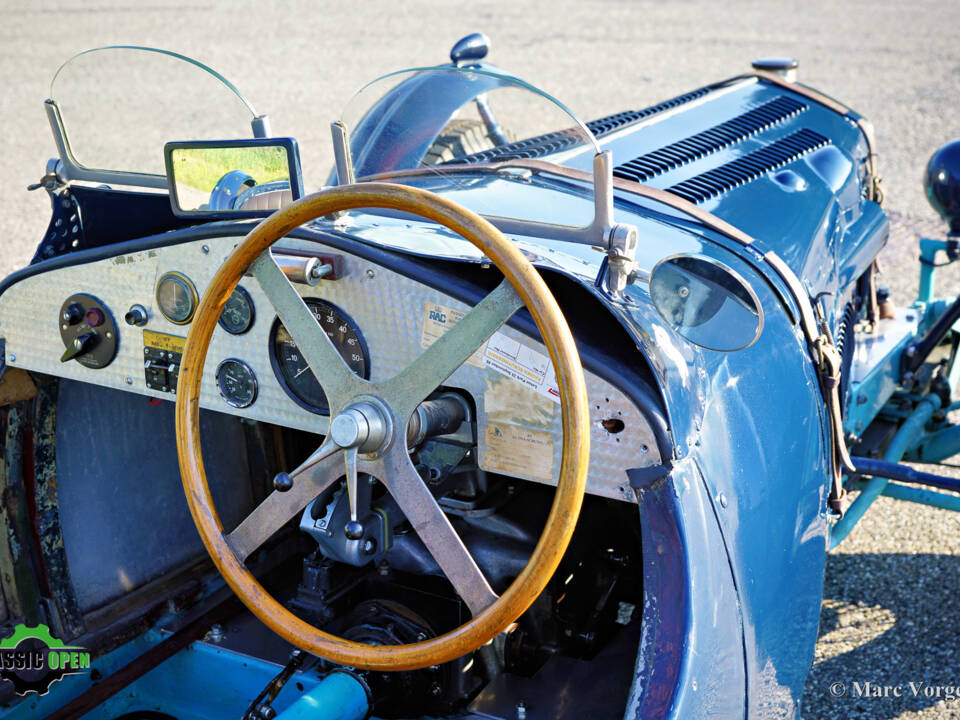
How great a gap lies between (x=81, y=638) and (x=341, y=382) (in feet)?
4.04

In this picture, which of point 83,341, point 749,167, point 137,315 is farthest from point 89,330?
point 749,167

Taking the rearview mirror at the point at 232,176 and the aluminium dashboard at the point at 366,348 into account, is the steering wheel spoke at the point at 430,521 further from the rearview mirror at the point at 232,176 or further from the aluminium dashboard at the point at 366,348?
the rearview mirror at the point at 232,176

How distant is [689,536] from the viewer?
1.57 meters

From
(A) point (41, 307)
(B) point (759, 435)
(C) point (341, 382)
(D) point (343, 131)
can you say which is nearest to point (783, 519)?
(B) point (759, 435)

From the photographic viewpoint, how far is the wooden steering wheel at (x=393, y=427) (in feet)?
4.66

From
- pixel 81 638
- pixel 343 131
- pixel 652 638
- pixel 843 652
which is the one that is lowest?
pixel 843 652

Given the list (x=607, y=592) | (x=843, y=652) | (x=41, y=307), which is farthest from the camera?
(x=843, y=652)

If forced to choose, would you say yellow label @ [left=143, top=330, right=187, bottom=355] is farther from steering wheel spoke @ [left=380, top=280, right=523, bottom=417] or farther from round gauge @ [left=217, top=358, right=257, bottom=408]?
steering wheel spoke @ [left=380, top=280, right=523, bottom=417]

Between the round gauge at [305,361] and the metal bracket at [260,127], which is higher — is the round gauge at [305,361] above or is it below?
below

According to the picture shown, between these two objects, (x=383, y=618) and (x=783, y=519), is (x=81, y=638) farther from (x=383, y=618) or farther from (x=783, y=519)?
(x=783, y=519)

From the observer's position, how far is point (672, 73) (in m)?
10.2

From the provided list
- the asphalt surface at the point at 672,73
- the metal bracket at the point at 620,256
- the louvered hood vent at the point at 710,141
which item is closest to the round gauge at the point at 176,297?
the metal bracket at the point at 620,256

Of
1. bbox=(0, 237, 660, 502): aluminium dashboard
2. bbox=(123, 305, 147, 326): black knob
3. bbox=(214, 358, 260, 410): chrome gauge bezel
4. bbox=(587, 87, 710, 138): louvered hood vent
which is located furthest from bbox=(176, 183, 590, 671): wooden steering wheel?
bbox=(587, 87, 710, 138): louvered hood vent

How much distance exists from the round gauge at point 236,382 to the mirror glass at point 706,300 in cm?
81
